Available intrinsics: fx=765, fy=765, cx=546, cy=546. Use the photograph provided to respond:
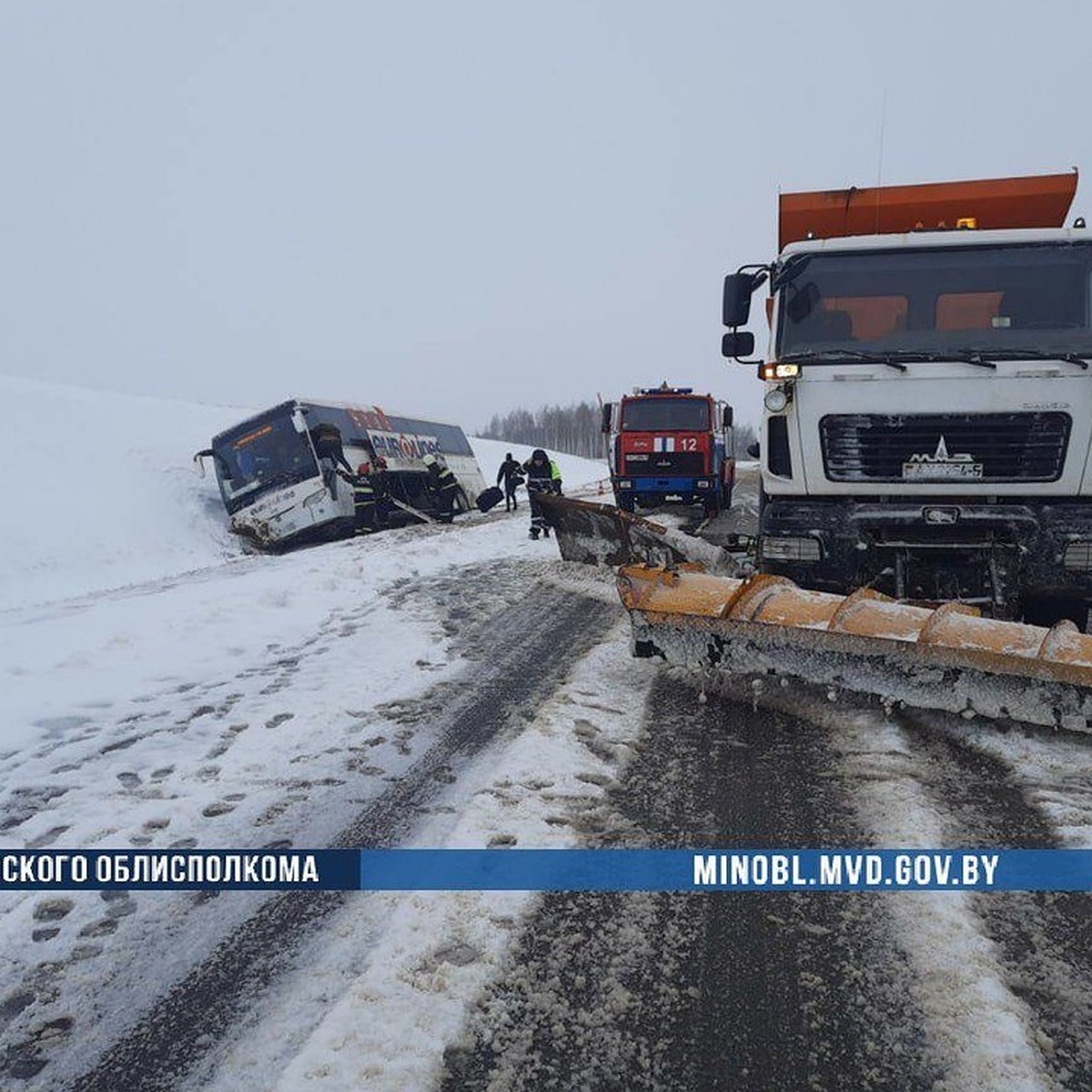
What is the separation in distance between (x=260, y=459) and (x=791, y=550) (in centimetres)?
1338

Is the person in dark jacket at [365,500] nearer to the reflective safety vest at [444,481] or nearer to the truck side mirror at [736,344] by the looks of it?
the reflective safety vest at [444,481]

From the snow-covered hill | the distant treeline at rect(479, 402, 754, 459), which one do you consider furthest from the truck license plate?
the distant treeline at rect(479, 402, 754, 459)

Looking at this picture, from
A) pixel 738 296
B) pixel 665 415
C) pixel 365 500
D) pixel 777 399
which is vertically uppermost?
pixel 738 296

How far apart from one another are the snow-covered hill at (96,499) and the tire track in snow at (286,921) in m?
11.7

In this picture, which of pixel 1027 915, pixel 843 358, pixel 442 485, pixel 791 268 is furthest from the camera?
pixel 442 485

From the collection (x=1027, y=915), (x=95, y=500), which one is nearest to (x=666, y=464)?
(x=1027, y=915)

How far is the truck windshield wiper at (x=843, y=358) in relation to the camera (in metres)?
4.86

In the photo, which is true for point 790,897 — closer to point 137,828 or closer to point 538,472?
point 137,828

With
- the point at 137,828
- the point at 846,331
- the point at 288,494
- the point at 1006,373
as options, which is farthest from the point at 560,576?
the point at 288,494

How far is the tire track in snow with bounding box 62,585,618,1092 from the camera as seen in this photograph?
1881 mm

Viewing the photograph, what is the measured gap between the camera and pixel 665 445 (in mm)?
15758

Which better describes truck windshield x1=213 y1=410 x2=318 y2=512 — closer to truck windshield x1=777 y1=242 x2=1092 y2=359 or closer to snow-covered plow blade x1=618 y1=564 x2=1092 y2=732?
truck windshield x1=777 y1=242 x2=1092 y2=359

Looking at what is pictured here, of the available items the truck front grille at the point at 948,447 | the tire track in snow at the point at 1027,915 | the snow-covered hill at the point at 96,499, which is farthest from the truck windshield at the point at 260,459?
the tire track in snow at the point at 1027,915

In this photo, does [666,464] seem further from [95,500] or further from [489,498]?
[95,500]
